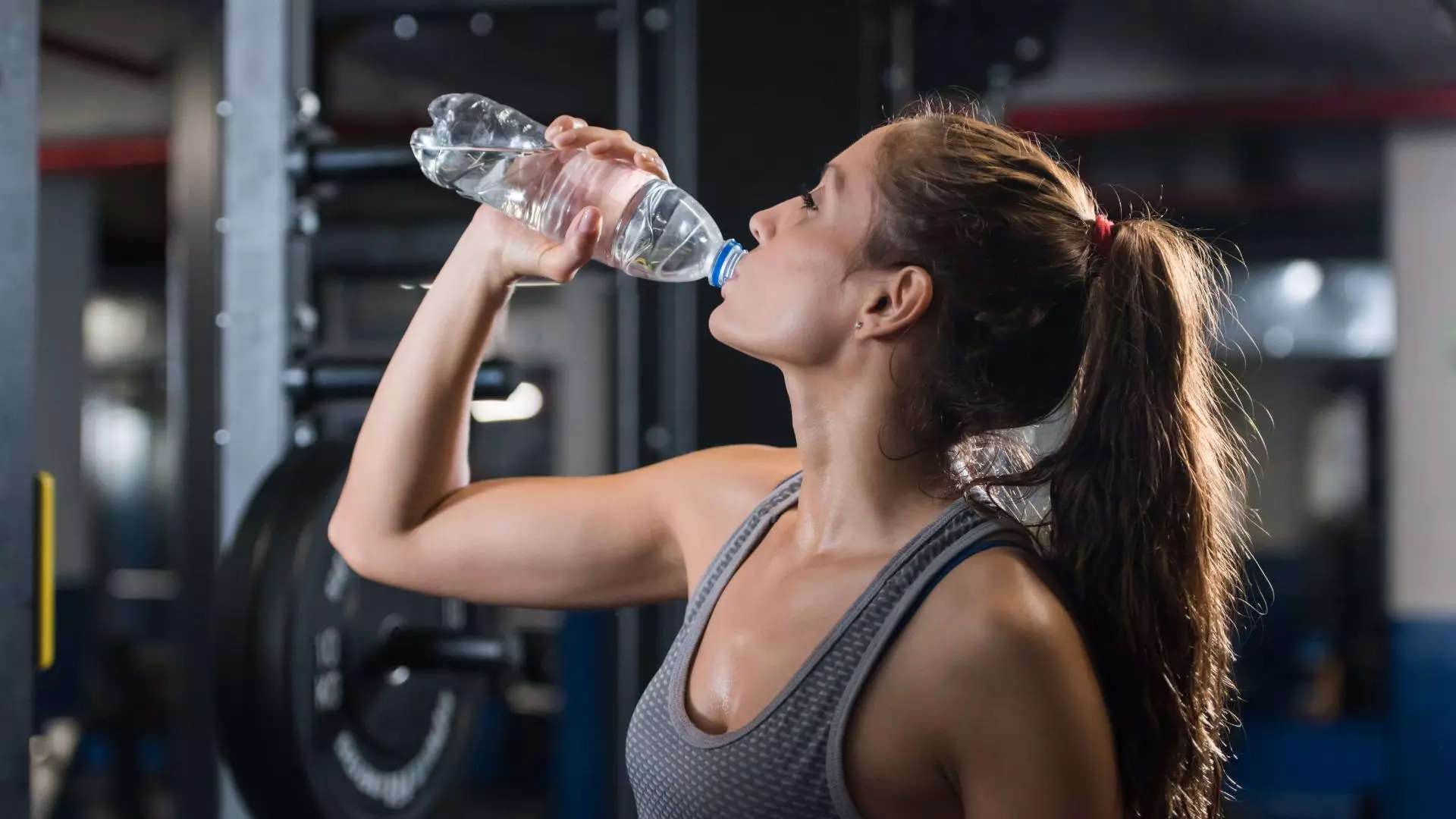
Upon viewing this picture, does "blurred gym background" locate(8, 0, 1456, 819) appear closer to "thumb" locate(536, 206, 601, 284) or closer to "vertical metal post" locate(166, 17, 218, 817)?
"vertical metal post" locate(166, 17, 218, 817)

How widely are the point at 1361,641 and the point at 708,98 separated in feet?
10.6

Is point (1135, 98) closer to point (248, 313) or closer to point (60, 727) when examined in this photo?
point (248, 313)

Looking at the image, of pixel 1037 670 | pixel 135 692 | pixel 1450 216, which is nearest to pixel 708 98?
pixel 1037 670

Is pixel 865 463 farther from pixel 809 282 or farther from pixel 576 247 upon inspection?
pixel 576 247

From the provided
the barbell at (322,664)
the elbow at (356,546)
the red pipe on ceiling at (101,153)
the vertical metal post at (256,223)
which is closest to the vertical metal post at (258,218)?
→ the vertical metal post at (256,223)

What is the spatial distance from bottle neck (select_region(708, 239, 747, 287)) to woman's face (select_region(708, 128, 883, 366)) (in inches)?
2.0

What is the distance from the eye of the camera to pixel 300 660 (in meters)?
1.55

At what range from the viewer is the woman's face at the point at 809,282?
103cm

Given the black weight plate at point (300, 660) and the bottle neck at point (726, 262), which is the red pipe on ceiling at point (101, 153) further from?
the bottle neck at point (726, 262)

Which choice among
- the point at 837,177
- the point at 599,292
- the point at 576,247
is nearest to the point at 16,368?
the point at 576,247

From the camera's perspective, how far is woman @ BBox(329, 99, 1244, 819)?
37.2 inches

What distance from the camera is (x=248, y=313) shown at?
1811 millimetres

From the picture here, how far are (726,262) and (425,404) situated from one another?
1.07 ft

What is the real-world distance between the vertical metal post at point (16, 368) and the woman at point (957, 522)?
0.47m
